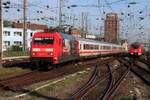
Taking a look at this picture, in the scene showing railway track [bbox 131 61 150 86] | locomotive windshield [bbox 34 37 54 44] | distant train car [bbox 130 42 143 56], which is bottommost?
railway track [bbox 131 61 150 86]

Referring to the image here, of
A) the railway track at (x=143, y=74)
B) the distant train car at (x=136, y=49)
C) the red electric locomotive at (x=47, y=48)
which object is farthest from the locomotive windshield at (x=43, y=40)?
the distant train car at (x=136, y=49)

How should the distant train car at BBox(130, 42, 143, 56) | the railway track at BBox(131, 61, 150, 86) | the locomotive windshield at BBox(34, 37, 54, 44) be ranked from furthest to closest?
the distant train car at BBox(130, 42, 143, 56)
the locomotive windshield at BBox(34, 37, 54, 44)
the railway track at BBox(131, 61, 150, 86)

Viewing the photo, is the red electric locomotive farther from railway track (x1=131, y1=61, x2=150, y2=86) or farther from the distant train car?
the distant train car

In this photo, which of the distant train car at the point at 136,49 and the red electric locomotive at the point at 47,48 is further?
the distant train car at the point at 136,49

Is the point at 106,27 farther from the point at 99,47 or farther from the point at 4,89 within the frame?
the point at 4,89

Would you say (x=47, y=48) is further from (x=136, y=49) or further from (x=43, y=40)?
(x=136, y=49)

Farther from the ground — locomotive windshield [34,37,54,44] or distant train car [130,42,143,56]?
locomotive windshield [34,37,54,44]

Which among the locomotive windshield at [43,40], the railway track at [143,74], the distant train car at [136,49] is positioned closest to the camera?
the railway track at [143,74]

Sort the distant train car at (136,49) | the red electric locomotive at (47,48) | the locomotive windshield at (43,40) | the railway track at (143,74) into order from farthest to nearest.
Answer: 1. the distant train car at (136,49)
2. the locomotive windshield at (43,40)
3. the red electric locomotive at (47,48)
4. the railway track at (143,74)

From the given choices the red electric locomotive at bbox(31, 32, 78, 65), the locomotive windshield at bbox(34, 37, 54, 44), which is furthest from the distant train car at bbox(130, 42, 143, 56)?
the locomotive windshield at bbox(34, 37, 54, 44)

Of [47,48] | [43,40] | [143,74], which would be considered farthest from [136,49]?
[47,48]

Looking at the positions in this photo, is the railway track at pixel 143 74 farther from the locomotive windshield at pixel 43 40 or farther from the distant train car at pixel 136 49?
the distant train car at pixel 136 49

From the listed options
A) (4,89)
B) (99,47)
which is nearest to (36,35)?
(4,89)

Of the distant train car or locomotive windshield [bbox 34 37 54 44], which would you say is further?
the distant train car
